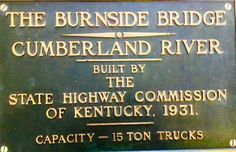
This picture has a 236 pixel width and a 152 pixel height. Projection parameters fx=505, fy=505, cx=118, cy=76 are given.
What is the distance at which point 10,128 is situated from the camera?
3.66 meters

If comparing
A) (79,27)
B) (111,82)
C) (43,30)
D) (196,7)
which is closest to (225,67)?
(196,7)

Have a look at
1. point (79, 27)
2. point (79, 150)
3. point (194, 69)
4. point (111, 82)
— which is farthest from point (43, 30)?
point (194, 69)

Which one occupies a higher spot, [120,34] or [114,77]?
[120,34]

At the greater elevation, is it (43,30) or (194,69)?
(43,30)

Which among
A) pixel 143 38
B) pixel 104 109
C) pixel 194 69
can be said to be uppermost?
pixel 143 38

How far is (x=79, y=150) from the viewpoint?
3693mm

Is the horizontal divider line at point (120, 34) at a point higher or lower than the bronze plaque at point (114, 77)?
higher

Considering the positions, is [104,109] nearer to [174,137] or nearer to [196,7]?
[174,137]

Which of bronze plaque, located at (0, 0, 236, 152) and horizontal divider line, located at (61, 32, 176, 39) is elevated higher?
horizontal divider line, located at (61, 32, 176, 39)

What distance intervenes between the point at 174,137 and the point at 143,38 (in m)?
0.77

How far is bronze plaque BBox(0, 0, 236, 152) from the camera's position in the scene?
368 centimetres

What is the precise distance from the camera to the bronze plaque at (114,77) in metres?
3.68

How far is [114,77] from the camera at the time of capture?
147 inches

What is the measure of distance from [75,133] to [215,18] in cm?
137
